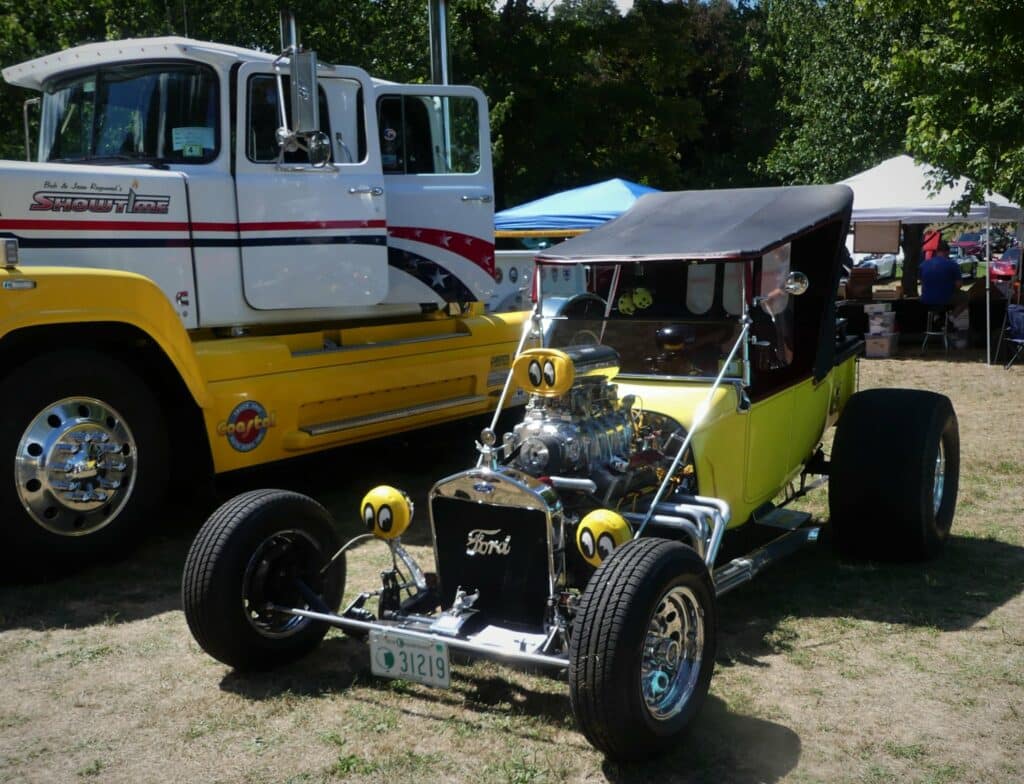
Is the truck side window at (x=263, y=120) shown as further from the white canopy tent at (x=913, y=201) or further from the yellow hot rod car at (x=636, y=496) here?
the white canopy tent at (x=913, y=201)

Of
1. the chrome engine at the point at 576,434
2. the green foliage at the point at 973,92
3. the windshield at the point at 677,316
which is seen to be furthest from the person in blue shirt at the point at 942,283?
the chrome engine at the point at 576,434

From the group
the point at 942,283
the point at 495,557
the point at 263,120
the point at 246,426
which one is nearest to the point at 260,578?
the point at 495,557

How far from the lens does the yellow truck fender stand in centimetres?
527

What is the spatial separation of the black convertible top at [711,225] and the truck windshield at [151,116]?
2509mm

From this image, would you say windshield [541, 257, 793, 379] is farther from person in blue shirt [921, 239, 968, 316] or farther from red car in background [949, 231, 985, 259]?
red car in background [949, 231, 985, 259]

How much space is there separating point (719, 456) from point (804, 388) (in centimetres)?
100

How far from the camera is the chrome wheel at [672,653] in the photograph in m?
3.55

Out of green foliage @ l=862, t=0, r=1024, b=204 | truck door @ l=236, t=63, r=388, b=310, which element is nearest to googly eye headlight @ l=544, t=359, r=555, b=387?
truck door @ l=236, t=63, r=388, b=310

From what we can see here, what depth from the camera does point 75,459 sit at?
219 inches

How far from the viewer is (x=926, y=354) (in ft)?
48.5

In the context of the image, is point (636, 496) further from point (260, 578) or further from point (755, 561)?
point (260, 578)

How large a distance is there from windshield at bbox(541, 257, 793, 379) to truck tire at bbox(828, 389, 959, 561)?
0.56 meters

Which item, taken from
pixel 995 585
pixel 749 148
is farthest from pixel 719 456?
pixel 749 148

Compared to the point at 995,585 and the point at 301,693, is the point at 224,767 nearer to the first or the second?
the point at 301,693
